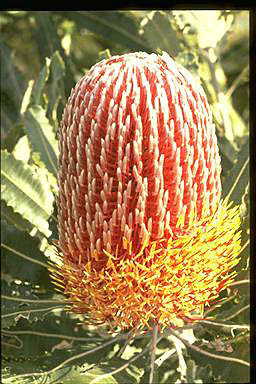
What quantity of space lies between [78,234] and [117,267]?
105 millimetres

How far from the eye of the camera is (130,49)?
2400 millimetres

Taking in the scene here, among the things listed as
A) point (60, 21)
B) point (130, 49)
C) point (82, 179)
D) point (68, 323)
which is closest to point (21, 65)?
point (60, 21)

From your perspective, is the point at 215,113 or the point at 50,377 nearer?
the point at 50,377

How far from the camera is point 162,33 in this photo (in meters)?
2.13

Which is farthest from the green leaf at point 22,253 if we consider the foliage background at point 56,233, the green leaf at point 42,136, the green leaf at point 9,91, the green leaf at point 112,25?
the green leaf at point 112,25

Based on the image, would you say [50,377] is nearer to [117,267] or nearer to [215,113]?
[117,267]

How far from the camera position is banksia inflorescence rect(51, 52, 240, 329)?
139cm

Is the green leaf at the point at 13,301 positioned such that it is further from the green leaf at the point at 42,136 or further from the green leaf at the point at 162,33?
the green leaf at the point at 162,33

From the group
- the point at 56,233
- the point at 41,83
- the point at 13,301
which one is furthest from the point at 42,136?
the point at 13,301

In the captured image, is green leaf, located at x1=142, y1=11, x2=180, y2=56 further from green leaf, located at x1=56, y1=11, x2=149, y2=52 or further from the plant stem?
the plant stem

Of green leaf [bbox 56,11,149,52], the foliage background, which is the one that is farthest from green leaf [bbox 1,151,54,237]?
green leaf [bbox 56,11,149,52]

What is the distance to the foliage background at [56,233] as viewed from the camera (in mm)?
1711

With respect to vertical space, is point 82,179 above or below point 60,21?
below

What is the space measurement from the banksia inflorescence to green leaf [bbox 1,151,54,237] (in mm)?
369
